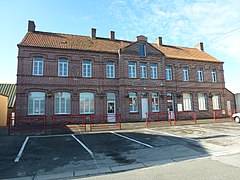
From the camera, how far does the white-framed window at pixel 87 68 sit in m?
18.3

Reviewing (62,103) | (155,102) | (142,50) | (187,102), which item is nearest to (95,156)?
(62,103)

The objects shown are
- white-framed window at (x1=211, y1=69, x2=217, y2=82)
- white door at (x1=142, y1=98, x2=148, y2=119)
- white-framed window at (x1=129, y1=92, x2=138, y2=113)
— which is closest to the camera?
white-framed window at (x1=129, y1=92, x2=138, y2=113)

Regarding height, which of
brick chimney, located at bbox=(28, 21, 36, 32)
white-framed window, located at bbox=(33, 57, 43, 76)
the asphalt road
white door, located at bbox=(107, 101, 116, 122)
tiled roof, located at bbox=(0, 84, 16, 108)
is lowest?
the asphalt road

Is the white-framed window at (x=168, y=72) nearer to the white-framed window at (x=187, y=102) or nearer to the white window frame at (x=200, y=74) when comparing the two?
the white-framed window at (x=187, y=102)

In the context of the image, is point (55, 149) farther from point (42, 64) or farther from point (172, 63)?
point (172, 63)

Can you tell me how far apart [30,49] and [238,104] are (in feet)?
86.1

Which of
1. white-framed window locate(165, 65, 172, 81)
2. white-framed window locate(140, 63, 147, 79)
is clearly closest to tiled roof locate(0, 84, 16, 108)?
white-framed window locate(140, 63, 147, 79)

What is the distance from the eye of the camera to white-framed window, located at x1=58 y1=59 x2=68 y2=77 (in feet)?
57.6

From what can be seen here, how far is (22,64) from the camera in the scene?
1630 cm

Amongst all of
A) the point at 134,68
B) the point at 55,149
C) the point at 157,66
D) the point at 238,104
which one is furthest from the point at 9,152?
the point at 238,104

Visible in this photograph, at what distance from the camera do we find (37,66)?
55.4ft

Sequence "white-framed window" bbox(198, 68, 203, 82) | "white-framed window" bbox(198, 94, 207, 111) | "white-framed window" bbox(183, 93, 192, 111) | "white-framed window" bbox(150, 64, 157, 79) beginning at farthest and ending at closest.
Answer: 1. "white-framed window" bbox(198, 68, 203, 82)
2. "white-framed window" bbox(198, 94, 207, 111)
3. "white-framed window" bbox(183, 93, 192, 111)
4. "white-framed window" bbox(150, 64, 157, 79)

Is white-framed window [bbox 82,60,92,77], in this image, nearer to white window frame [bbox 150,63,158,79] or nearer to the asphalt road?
white window frame [bbox 150,63,158,79]

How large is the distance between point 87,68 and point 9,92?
1272 centimetres
